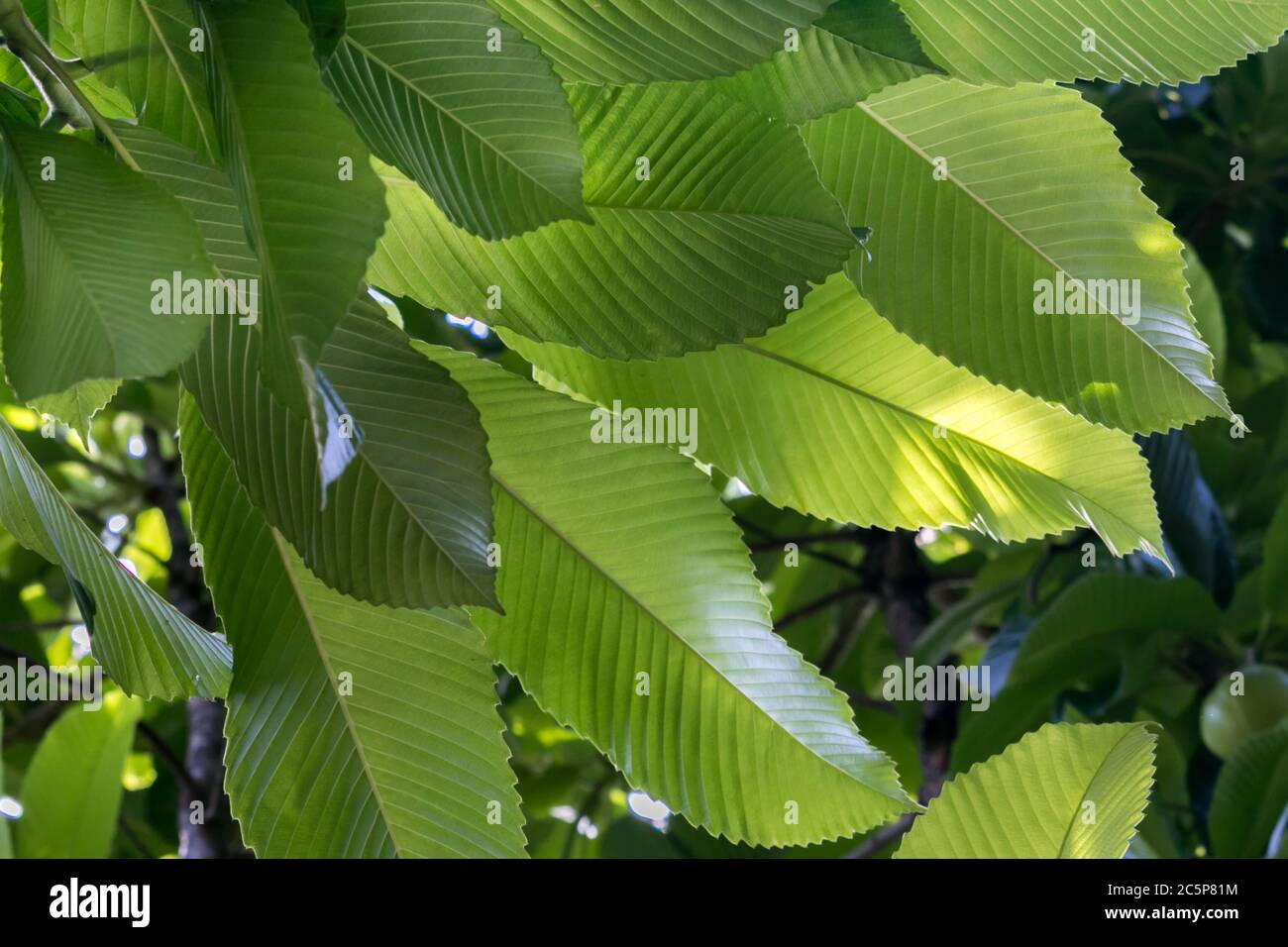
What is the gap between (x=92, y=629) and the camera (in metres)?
0.49

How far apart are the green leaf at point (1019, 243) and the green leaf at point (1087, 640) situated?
2.97 feet

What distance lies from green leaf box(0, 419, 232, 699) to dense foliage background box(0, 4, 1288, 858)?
0.50 m

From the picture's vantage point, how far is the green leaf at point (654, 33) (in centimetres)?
40

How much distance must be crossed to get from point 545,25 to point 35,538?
278 mm

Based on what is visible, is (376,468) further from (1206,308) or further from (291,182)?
(1206,308)

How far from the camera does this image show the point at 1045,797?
54 centimetres

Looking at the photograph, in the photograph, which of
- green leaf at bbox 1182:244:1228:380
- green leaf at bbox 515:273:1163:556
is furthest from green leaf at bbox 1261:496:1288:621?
green leaf at bbox 515:273:1163:556

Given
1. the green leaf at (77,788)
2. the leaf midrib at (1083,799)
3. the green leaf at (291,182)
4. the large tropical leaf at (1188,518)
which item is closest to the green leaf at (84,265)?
the green leaf at (291,182)

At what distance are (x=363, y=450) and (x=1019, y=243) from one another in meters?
0.31

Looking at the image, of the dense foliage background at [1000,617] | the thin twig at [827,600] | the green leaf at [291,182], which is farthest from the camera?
the thin twig at [827,600]

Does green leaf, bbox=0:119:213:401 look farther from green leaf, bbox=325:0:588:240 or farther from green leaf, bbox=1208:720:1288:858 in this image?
green leaf, bbox=1208:720:1288:858

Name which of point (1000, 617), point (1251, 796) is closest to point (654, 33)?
point (1251, 796)

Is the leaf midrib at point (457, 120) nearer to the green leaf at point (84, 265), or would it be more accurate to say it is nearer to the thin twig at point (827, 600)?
the green leaf at point (84, 265)

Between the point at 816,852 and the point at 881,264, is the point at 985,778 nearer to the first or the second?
the point at 881,264
